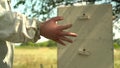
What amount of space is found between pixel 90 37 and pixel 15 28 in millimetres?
4799

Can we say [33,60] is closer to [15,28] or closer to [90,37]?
[90,37]

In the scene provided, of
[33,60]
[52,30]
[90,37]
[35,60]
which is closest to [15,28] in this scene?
[52,30]

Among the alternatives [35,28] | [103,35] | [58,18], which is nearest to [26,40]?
[35,28]

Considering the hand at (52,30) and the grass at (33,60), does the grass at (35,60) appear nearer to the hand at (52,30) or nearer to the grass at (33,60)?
the grass at (33,60)

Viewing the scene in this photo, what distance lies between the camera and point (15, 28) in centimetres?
157

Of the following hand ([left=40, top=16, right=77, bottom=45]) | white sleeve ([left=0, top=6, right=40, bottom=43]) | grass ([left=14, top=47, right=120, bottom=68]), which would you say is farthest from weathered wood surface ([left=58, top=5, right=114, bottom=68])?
grass ([left=14, top=47, right=120, bottom=68])

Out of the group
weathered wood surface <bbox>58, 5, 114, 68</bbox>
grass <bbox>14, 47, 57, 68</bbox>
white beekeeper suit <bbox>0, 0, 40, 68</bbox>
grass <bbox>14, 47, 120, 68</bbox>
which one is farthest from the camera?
grass <bbox>14, 47, 57, 68</bbox>

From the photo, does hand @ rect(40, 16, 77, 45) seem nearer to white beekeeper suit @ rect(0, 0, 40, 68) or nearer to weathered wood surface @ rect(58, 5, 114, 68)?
white beekeeper suit @ rect(0, 0, 40, 68)

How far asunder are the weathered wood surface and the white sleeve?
4584 mm

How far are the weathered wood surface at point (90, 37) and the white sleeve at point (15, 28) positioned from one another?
15.0 ft

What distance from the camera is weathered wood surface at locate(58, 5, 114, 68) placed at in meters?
6.20

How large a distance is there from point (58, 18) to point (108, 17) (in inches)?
180

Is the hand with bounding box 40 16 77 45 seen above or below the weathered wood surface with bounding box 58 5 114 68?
above

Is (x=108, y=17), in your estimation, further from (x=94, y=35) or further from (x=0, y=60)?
(x=0, y=60)
